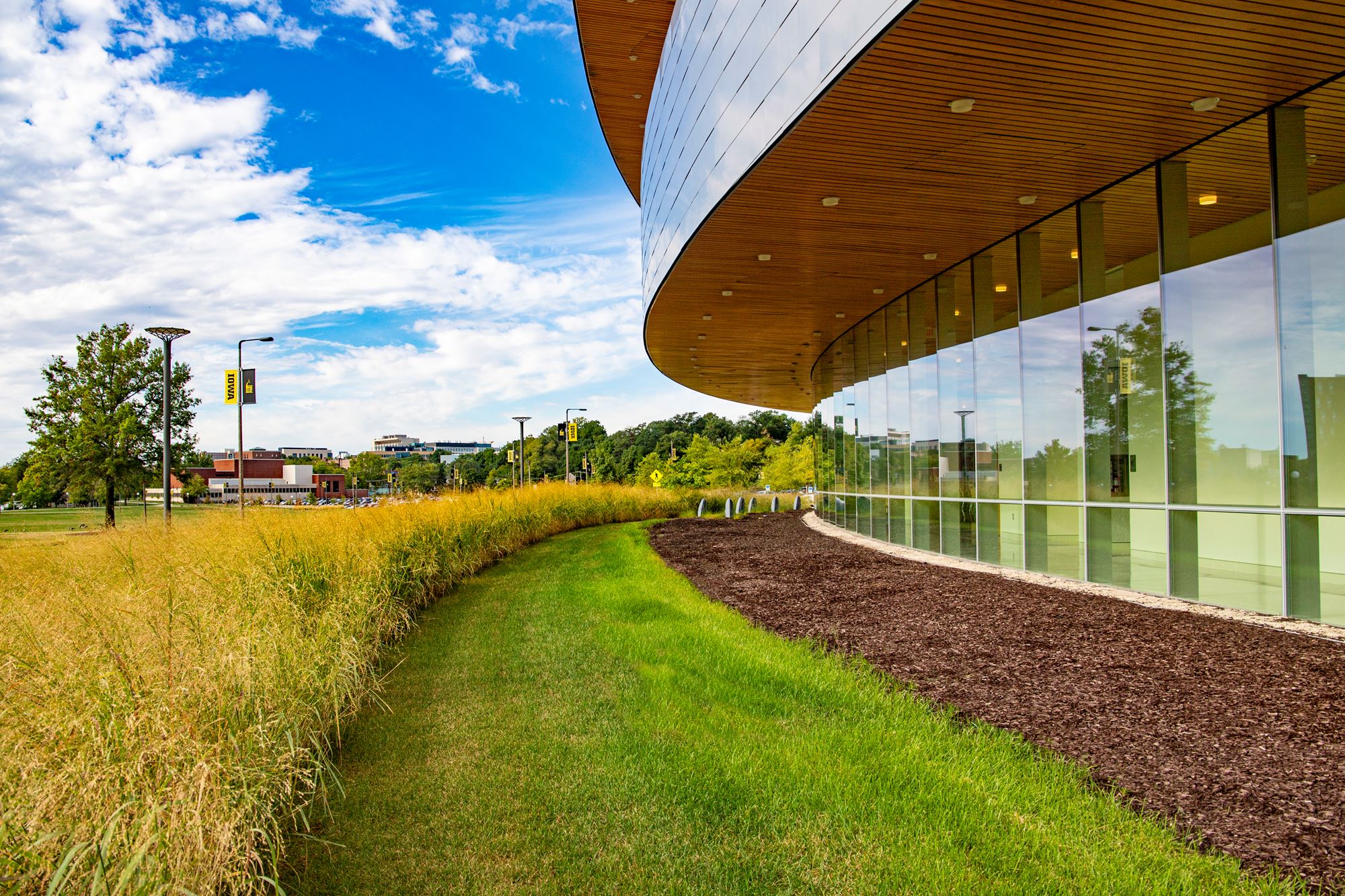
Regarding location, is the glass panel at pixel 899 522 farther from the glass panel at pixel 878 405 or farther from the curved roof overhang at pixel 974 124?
the curved roof overhang at pixel 974 124

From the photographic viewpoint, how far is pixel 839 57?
5477 millimetres

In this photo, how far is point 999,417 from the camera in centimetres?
1025

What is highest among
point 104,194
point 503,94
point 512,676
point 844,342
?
point 503,94

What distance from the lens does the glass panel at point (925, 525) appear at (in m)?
12.0

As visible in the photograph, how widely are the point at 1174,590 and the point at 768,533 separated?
1008 cm

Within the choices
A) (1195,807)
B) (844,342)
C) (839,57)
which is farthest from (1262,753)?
(844,342)

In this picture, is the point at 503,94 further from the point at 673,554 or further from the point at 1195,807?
the point at 1195,807

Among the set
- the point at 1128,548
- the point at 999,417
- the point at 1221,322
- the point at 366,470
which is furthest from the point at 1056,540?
the point at 366,470

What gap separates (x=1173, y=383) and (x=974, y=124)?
354 cm

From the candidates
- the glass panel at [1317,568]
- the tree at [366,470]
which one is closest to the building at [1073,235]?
the glass panel at [1317,568]

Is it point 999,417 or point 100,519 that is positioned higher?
point 999,417

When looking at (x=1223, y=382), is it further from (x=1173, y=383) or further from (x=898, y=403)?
(x=898, y=403)

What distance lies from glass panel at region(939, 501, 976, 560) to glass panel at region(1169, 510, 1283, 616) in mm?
3570

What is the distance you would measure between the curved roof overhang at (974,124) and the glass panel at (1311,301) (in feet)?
1.57
